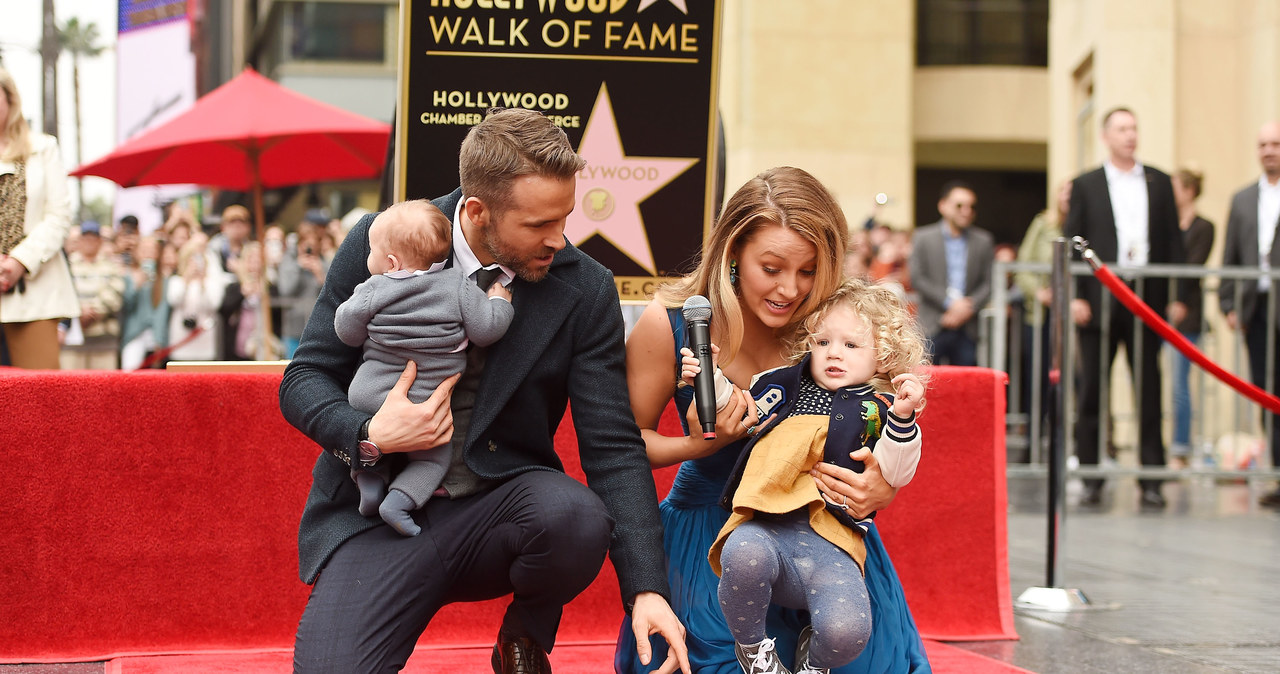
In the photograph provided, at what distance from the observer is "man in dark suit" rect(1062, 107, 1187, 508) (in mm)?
7691

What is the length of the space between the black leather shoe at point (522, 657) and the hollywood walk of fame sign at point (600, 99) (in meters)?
1.87

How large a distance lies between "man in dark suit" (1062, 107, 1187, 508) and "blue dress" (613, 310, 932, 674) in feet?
15.6

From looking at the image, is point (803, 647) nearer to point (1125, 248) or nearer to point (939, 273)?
point (1125, 248)

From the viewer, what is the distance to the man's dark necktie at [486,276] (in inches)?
115

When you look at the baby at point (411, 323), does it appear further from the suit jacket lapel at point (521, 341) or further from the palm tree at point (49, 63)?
the palm tree at point (49, 63)

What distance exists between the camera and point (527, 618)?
3.03m

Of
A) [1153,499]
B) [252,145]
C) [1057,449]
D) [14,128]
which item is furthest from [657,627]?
[252,145]

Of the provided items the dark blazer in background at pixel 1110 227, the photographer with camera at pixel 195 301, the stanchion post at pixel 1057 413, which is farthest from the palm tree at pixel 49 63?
the stanchion post at pixel 1057 413

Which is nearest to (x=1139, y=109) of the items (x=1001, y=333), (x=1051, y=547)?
(x=1001, y=333)

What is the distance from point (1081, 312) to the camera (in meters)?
7.67

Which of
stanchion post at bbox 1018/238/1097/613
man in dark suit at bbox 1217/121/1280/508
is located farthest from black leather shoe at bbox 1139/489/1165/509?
stanchion post at bbox 1018/238/1097/613

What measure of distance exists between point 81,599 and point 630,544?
1873mm

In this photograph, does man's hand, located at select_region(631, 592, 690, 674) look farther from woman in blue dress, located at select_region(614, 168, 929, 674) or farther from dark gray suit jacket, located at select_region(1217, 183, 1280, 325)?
dark gray suit jacket, located at select_region(1217, 183, 1280, 325)

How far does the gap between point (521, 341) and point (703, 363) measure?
40cm
